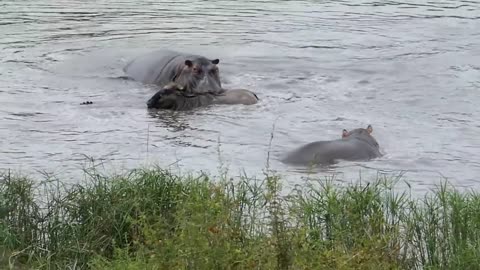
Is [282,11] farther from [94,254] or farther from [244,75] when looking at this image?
[94,254]

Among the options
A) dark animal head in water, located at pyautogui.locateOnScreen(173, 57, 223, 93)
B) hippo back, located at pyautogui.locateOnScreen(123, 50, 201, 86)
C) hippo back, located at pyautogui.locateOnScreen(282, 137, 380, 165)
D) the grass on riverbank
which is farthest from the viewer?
hippo back, located at pyautogui.locateOnScreen(123, 50, 201, 86)

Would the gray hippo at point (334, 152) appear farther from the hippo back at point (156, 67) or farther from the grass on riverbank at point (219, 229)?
the hippo back at point (156, 67)

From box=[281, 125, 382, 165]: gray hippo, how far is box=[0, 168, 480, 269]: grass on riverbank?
1.40 m

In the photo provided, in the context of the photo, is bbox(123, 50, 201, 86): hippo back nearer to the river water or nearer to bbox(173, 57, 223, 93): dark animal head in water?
the river water

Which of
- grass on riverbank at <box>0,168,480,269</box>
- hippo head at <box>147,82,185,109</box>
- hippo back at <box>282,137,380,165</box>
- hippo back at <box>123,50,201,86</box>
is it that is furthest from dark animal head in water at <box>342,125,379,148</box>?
hippo back at <box>123,50,201,86</box>

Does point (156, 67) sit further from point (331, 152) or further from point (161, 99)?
point (331, 152)

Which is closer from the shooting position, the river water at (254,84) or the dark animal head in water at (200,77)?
the river water at (254,84)

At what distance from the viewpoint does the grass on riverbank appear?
4582 mm

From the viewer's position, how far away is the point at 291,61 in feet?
42.6

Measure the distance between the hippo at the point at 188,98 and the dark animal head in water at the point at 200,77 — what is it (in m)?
0.13

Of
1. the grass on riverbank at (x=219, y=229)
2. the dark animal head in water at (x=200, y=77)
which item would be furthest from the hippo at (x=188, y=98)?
the grass on riverbank at (x=219, y=229)

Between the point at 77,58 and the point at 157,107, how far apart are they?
11.0ft

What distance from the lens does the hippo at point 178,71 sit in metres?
10.8

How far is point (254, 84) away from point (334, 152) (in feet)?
13.0
